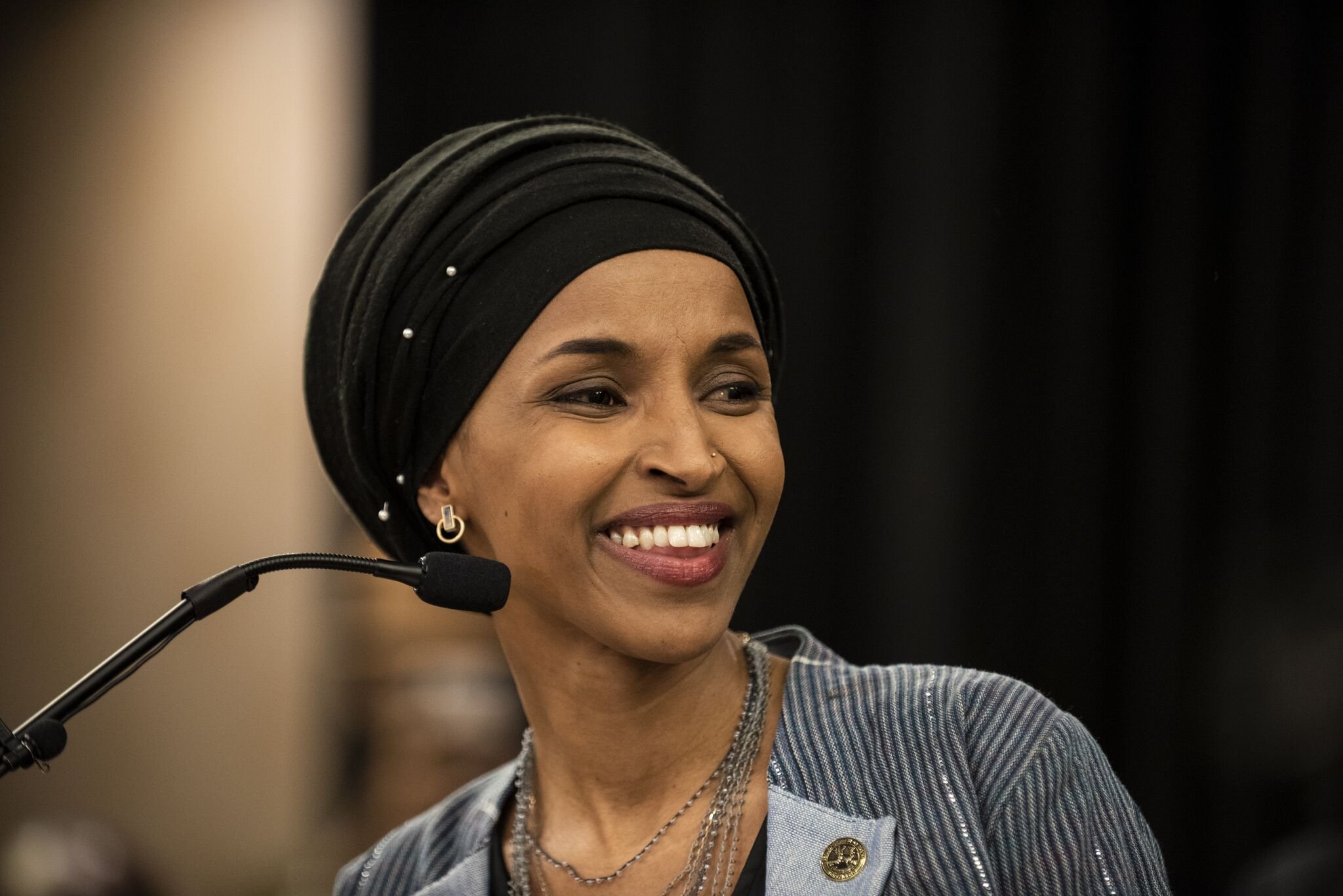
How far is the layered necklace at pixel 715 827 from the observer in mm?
1596

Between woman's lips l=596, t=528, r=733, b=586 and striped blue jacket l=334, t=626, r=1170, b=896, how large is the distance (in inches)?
7.7

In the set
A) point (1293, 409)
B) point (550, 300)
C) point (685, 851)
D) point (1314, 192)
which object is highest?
point (1314, 192)

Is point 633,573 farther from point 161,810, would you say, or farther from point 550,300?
point 161,810

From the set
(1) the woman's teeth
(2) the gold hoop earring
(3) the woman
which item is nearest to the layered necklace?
(3) the woman

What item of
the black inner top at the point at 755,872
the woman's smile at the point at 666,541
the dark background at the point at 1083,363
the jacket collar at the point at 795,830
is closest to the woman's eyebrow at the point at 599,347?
the woman's smile at the point at 666,541

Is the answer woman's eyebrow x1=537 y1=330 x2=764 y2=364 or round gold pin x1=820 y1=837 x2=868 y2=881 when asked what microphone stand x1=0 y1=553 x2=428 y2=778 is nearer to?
woman's eyebrow x1=537 y1=330 x2=764 y2=364

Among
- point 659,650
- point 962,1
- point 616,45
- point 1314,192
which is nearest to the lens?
point 659,650

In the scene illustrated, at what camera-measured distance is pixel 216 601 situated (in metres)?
1.31

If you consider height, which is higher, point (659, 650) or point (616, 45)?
point (616, 45)

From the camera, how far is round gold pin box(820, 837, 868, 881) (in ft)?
4.87

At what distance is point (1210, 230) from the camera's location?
9.29 ft

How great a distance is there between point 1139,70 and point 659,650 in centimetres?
185

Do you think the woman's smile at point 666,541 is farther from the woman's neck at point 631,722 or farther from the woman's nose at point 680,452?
the woman's neck at point 631,722

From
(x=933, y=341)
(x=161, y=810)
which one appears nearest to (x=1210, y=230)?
(x=933, y=341)
